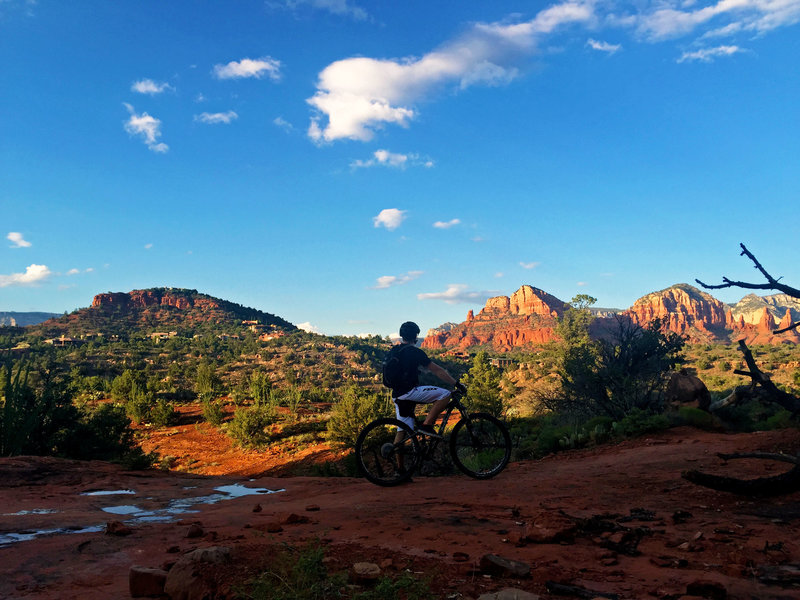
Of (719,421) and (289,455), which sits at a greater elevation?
(719,421)

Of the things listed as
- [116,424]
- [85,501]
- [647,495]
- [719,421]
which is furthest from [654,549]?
[116,424]

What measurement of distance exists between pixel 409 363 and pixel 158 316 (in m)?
132

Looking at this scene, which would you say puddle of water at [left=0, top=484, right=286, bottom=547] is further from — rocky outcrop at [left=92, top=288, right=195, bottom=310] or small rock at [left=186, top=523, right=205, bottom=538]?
rocky outcrop at [left=92, top=288, right=195, bottom=310]

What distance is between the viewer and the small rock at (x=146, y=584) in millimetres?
3150

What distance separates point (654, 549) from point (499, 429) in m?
3.88

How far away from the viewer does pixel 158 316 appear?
Result: 410 ft

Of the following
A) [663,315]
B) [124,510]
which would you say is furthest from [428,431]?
[663,315]

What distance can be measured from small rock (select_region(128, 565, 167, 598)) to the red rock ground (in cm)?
10

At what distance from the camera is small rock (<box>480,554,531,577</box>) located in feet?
10.8

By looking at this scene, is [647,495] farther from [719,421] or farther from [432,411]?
[719,421]

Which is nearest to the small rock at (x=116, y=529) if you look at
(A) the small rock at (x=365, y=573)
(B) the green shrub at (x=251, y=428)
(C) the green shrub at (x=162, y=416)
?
(A) the small rock at (x=365, y=573)

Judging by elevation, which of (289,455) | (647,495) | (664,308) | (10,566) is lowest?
(289,455)

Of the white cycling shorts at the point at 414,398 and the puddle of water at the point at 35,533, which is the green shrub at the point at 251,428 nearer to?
the white cycling shorts at the point at 414,398

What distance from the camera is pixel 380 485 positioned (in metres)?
7.54
